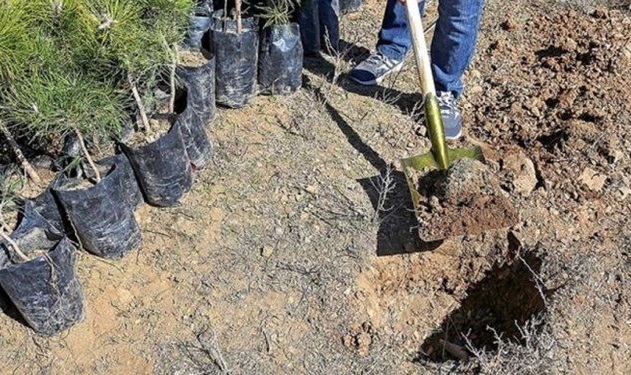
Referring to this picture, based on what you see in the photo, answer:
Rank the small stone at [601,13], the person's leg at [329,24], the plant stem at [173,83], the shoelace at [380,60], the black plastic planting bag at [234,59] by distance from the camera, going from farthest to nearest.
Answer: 1. the small stone at [601,13]
2. the person's leg at [329,24]
3. the shoelace at [380,60]
4. the black plastic planting bag at [234,59]
5. the plant stem at [173,83]

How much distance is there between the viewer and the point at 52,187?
2.30m

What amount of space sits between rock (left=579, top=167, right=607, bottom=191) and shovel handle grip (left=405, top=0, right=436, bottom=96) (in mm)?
654

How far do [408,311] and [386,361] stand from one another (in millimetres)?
255

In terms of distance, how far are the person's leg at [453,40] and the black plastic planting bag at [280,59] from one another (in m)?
0.58

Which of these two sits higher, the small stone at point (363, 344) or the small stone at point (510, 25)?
the small stone at point (510, 25)

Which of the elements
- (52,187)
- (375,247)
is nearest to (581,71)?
(375,247)

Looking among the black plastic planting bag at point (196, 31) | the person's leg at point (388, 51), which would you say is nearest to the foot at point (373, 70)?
the person's leg at point (388, 51)

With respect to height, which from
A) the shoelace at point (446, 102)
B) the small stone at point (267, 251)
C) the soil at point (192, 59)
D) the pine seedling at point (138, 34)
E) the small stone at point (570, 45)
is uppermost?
the pine seedling at point (138, 34)

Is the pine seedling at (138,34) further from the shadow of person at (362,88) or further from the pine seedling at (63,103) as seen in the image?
the shadow of person at (362,88)

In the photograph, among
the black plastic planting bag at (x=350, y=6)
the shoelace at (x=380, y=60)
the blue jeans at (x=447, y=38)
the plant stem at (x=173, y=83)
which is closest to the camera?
the plant stem at (x=173, y=83)

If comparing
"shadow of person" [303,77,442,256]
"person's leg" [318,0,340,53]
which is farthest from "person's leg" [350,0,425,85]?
"shadow of person" [303,77,442,256]

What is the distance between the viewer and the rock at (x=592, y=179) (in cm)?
260

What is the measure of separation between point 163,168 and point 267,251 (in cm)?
47

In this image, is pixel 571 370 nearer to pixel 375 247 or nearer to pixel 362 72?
pixel 375 247
